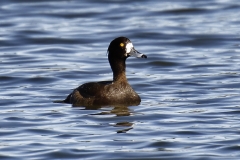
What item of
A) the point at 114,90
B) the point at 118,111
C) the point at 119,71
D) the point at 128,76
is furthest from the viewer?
the point at 128,76

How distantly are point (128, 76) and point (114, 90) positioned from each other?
3826 millimetres

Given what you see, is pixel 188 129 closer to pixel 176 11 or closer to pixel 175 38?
pixel 175 38

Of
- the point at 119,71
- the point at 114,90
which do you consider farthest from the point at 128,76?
the point at 114,90

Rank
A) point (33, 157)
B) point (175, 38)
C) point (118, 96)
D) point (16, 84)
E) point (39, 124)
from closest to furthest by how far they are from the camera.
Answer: point (33, 157) < point (39, 124) < point (118, 96) < point (16, 84) < point (175, 38)

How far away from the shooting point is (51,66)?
805 inches

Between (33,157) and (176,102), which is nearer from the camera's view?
(33,157)

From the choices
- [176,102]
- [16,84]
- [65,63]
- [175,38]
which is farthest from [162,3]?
[176,102]

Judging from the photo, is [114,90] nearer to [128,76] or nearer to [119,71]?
[119,71]

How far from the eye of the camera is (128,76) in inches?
757

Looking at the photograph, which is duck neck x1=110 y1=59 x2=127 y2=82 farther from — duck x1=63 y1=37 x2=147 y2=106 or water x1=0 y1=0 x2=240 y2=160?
water x1=0 y1=0 x2=240 y2=160

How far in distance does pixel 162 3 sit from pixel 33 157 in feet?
62.6

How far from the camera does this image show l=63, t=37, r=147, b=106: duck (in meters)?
15.4

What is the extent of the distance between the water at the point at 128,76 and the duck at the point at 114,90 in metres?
0.20

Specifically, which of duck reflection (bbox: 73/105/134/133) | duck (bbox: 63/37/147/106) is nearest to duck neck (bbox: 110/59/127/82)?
duck (bbox: 63/37/147/106)
